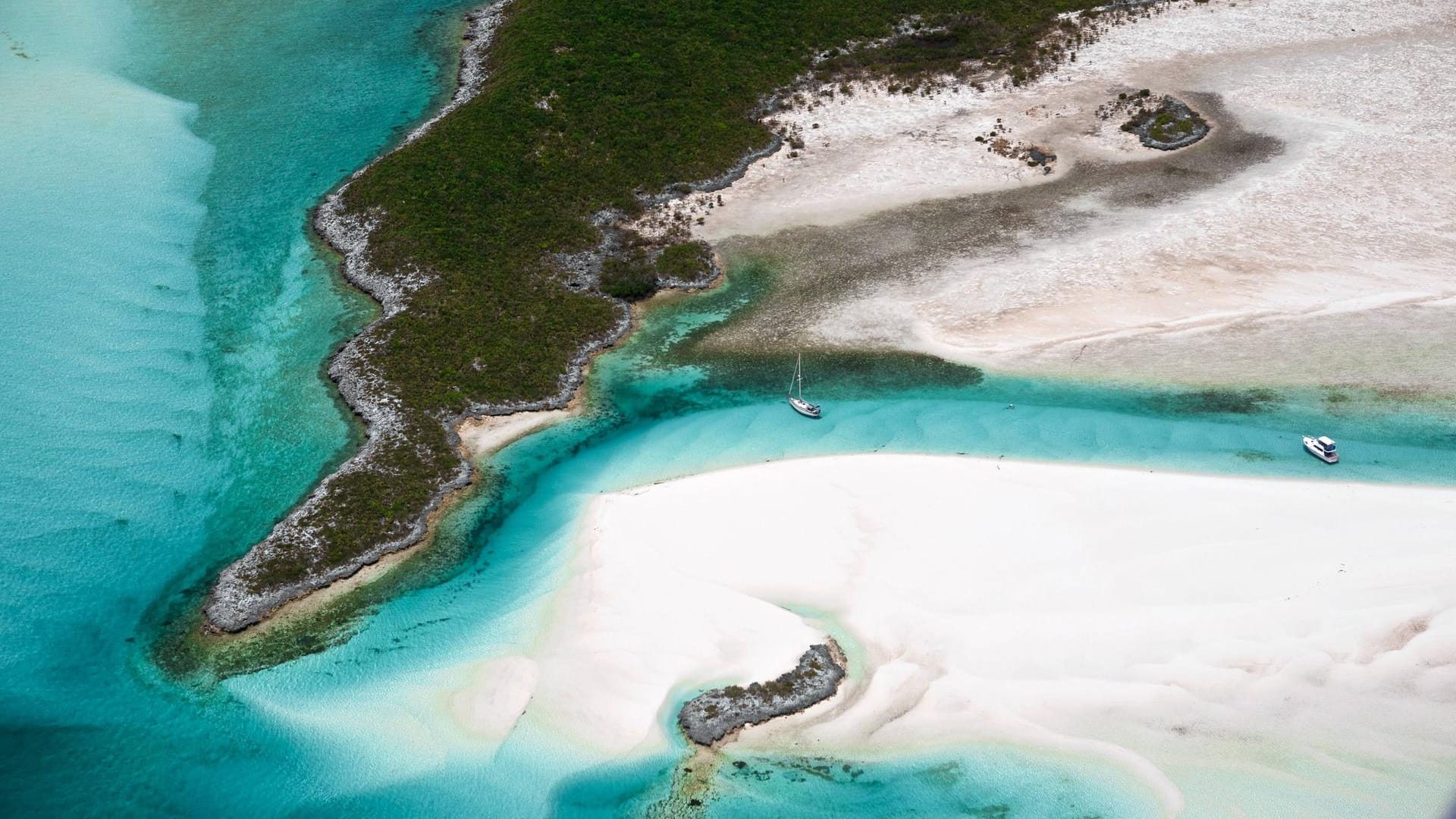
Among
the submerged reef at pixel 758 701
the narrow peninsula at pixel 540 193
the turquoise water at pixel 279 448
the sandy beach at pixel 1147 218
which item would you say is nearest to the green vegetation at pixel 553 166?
the narrow peninsula at pixel 540 193

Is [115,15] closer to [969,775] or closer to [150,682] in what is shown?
[150,682]

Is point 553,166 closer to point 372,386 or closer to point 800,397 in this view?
point 372,386

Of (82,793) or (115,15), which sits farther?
(115,15)

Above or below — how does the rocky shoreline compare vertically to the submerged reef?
above

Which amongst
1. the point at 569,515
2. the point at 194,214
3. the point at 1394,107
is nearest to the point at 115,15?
the point at 194,214

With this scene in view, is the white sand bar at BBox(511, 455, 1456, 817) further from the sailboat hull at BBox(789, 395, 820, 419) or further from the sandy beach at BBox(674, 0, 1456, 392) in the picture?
the sandy beach at BBox(674, 0, 1456, 392)

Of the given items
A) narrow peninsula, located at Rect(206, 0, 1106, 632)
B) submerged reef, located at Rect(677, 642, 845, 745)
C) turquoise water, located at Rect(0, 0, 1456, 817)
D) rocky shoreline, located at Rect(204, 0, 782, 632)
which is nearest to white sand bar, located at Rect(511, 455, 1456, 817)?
submerged reef, located at Rect(677, 642, 845, 745)
